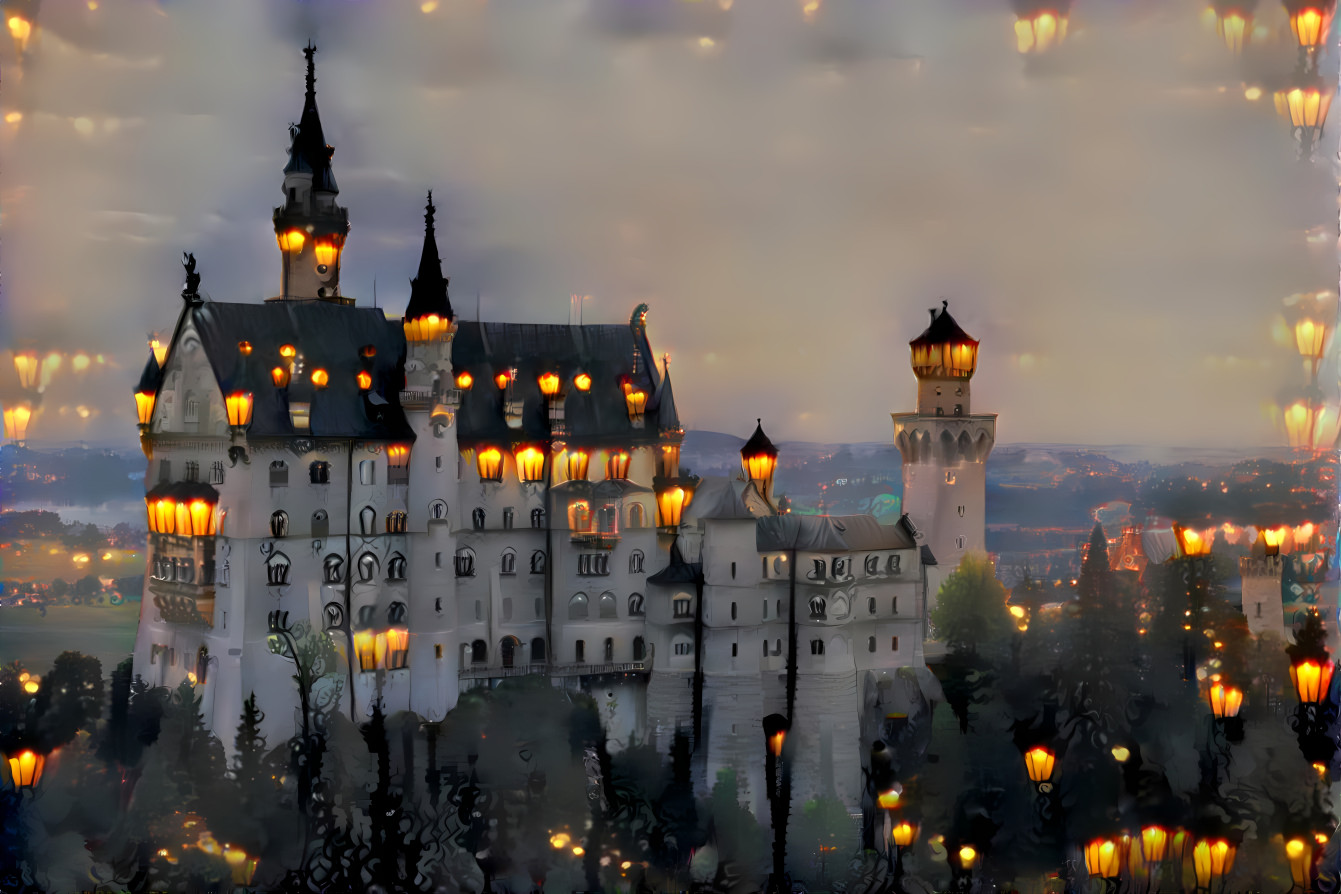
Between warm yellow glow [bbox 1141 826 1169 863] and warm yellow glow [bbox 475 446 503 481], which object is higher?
warm yellow glow [bbox 475 446 503 481]

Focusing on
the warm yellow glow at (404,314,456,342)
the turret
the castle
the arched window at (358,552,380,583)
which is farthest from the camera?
the turret

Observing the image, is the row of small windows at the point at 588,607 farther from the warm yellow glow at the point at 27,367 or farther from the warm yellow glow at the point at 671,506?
the warm yellow glow at the point at 27,367

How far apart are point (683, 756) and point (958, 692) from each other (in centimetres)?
863

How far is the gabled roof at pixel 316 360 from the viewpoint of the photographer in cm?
3762

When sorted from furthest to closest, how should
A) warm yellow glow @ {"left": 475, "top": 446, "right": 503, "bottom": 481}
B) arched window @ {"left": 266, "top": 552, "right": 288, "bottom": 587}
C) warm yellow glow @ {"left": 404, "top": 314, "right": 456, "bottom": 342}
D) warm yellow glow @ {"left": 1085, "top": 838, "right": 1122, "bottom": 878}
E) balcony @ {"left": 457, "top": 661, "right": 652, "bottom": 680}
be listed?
warm yellow glow @ {"left": 475, "top": 446, "right": 503, "bottom": 481}, balcony @ {"left": 457, "top": 661, "right": 652, "bottom": 680}, warm yellow glow @ {"left": 404, "top": 314, "right": 456, "bottom": 342}, arched window @ {"left": 266, "top": 552, "right": 288, "bottom": 587}, warm yellow glow @ {"left": 1085, "top": 838, "right": 1122, "bottom": 878}

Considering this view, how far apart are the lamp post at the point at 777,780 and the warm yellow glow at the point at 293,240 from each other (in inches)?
765

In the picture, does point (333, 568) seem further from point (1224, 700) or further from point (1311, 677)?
point (1311, 677)

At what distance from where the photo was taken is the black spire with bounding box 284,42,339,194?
135 feet

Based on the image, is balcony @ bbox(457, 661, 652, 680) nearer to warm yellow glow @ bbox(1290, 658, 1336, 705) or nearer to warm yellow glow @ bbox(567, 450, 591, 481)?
warm yellow glow @ bbox(567, 450, 591, 481)

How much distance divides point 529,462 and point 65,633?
1397 centimetres

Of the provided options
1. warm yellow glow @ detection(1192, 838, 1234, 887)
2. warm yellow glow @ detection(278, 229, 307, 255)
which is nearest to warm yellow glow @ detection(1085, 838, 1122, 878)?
warm yellow glow @ detection(1192, 838, 1234, 887)

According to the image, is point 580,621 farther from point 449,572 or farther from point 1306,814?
point 1306,814

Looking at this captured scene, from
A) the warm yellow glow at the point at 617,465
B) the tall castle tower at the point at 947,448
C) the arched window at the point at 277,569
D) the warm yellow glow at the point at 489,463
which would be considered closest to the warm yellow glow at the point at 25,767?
the arched window at the point at 277,569

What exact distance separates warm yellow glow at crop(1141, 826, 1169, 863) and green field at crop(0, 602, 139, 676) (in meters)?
28.2
